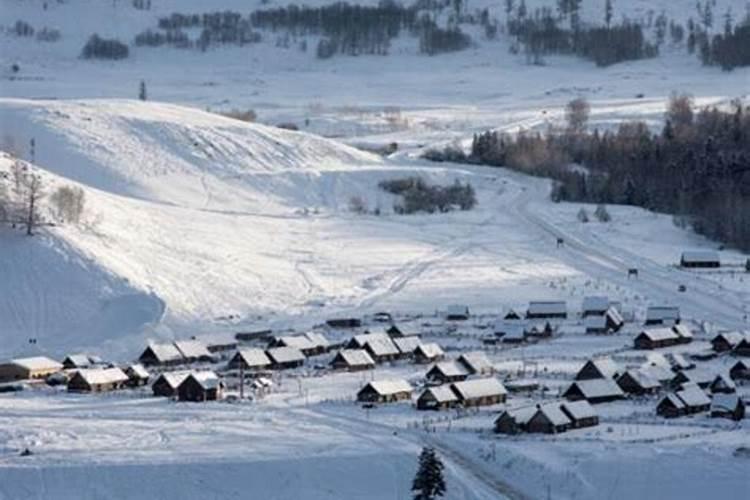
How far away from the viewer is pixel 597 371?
122 feet

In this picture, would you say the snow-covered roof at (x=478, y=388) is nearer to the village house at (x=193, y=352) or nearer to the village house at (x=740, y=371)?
the village house at (x=740, y=371)

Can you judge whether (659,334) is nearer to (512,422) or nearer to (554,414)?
(554,414)

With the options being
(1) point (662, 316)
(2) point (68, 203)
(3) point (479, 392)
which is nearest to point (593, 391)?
(3) point (479, 392)

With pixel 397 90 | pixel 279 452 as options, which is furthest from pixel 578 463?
pixel 397 90

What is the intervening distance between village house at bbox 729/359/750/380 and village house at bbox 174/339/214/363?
13.1 m

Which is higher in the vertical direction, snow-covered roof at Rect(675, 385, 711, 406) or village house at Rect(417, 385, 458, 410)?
snow-covered roof at Rect(675, 385, 711, 406)

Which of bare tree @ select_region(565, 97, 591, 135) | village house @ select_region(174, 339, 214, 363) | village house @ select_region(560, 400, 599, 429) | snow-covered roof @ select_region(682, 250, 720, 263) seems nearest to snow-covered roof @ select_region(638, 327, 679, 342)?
village house @ select_region(560, 400, 599, 429)

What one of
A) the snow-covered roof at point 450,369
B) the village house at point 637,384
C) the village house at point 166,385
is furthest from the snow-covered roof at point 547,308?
the village house at point 166,385

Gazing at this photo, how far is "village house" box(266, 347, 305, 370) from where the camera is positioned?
4097cm

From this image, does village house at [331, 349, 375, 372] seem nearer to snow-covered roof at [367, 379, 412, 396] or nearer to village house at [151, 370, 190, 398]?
snow-covered roof at [367, 379, 412, 396]

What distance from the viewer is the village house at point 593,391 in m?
35.0

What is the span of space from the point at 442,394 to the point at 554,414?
360 centimetres

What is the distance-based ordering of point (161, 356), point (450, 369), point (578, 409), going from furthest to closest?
point (161, 356) → point (450, 369) → point (578, 409)

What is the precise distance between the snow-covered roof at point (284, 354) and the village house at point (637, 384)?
8735 mm
